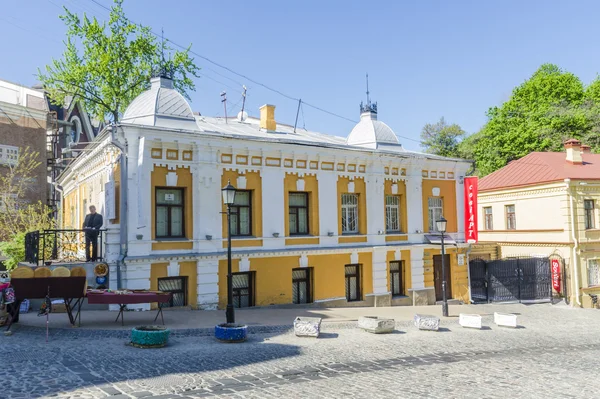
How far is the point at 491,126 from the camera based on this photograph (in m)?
40.5

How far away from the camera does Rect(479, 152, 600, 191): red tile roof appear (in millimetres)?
26125

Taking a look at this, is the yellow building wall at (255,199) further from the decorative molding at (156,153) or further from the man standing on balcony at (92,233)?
the man standing on balcony at (92,233)

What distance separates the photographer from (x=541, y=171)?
2731 centimetres

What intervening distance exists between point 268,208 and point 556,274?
18.0 m

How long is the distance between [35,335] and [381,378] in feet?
26.0

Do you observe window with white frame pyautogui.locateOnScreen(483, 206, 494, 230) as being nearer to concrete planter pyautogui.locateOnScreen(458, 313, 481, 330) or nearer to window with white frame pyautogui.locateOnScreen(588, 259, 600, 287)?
window with white frame pyautogui.locateOnScreen(588, 259, 600, 287)

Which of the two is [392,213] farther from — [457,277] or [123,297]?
[123,297]

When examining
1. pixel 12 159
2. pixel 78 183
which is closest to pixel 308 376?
pixel 78 183

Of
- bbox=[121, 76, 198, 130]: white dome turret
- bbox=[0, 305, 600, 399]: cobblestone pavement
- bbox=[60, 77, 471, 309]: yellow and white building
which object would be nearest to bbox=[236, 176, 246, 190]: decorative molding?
bbox=[60, 77, 471, 309]: yellow and white building

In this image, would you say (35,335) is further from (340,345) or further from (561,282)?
(561,282)

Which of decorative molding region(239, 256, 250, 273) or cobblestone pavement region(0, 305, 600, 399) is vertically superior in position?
decorative molding region(239, 256, 250, 273)

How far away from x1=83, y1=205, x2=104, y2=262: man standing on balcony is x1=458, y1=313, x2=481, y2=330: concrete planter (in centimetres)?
1179

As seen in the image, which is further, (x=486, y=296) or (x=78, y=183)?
(x=486, y=296)

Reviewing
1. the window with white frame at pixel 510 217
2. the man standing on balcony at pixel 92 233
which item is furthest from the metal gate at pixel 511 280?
the man standing on balcony at pixel 92 233
